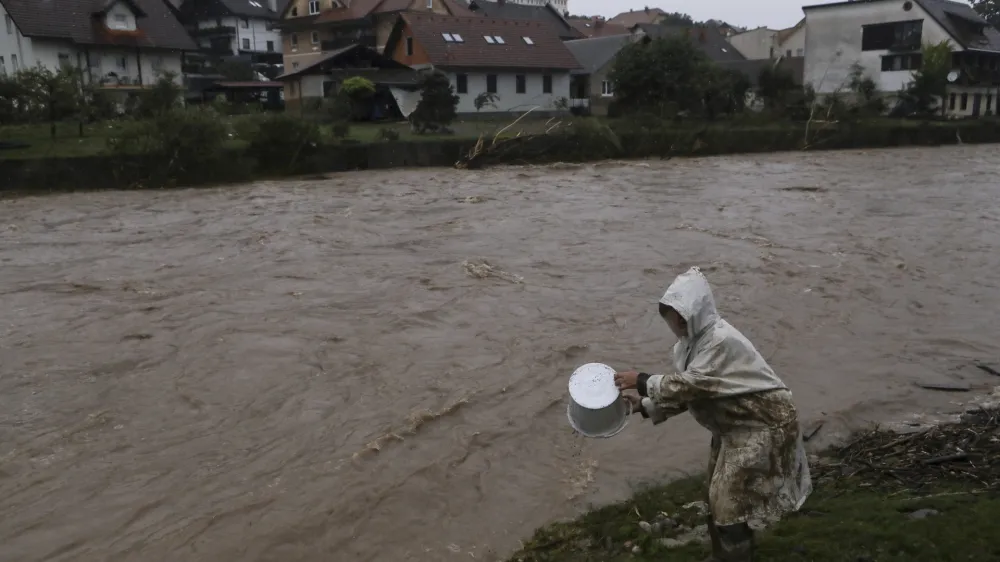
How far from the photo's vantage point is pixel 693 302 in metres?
3.84

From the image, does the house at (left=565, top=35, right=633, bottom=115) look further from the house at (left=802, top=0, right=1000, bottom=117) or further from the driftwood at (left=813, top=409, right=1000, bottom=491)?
the driftwood at (left=813, top=409, right=1000, bottom=491)

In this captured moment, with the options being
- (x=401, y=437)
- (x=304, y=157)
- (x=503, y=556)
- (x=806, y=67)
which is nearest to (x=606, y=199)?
(x=304, y=157)

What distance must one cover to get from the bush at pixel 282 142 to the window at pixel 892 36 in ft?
131

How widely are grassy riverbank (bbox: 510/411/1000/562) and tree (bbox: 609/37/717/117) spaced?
Result: 3677cm

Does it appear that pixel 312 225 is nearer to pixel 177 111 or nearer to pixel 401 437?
pixel 177 111

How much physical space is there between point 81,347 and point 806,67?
56.3m

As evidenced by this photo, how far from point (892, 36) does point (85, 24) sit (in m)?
45.0

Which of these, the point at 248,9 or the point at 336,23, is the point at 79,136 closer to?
the point at 336,23

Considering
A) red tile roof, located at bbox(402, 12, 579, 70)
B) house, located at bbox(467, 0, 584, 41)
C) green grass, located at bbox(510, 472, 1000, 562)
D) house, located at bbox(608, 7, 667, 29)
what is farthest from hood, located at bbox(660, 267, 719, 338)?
house, located at bbox(608, 7, 667, 29)

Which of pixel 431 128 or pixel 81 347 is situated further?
pixel 431 128

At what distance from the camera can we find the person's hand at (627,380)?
13.7ft

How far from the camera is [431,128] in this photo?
35.1 m

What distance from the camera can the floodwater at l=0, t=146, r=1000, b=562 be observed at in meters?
6.74

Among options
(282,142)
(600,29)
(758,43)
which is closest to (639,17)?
(600,29)
